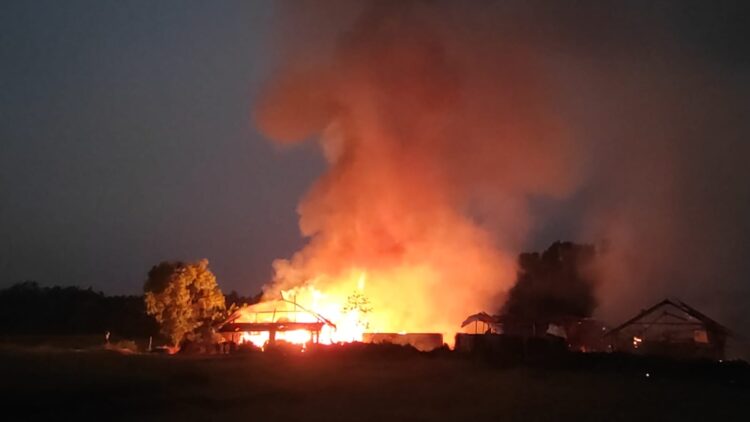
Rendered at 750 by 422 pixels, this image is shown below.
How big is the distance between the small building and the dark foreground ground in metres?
7.84

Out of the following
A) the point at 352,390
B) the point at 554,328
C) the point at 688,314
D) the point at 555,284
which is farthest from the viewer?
the point at 555,284

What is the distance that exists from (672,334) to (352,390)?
94.7 feet

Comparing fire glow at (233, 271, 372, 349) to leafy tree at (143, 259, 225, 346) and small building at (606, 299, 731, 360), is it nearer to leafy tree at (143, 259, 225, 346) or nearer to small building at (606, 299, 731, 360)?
leafy tree at (143, 259, 225, 346)

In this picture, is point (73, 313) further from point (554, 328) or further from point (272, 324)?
point (554, 328)

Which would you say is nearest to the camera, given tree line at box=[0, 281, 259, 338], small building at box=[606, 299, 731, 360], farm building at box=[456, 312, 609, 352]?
small building at box=[606, 299, 731, 360]

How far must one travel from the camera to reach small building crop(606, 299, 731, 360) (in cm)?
4106

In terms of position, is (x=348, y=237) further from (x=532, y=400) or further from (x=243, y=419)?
(x=243, y=419)

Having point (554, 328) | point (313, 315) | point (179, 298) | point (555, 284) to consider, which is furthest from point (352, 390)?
point (555, 284)

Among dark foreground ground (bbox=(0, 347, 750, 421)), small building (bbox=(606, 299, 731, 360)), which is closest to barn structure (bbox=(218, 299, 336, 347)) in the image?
dark foreground ground (bbox=(0, 347, 750, 421))

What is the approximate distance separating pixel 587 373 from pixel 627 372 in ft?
7.81

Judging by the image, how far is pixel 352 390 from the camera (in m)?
23.2

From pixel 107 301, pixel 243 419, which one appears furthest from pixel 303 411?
pixel 107 301

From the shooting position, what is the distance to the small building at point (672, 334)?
41.1 meters

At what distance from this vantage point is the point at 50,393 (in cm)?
2039
